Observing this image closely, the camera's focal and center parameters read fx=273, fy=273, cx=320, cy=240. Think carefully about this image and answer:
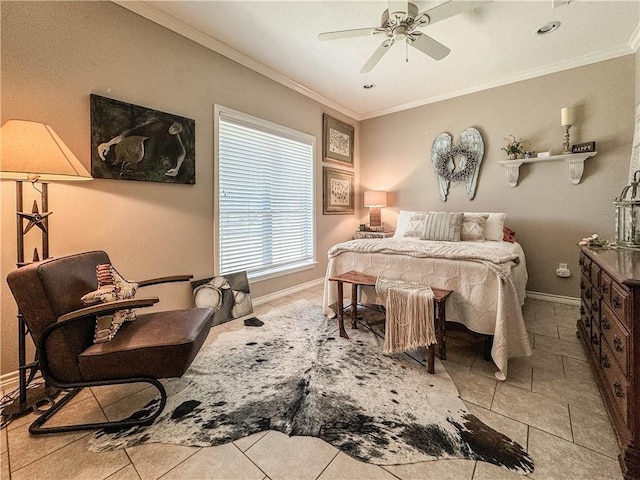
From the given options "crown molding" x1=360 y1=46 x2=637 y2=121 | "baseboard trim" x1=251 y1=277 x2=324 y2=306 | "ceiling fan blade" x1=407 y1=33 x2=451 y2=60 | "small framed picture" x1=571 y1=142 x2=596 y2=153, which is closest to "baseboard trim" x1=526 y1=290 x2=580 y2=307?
"small framed picture" x1=571 y1=142 x2=596 y2=153

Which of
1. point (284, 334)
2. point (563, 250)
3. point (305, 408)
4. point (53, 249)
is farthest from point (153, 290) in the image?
point (563, 250)

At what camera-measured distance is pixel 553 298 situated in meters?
3.45

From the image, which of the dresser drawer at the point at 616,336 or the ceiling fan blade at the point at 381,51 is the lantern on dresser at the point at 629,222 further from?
the ceiling fan blade at the point at 381,51

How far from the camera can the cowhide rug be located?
4.33 feet

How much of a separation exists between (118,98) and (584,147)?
474 centimetres

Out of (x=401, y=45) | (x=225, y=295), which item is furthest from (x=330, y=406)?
(x=401, y=45)

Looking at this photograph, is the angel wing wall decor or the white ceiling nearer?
the white ceiling

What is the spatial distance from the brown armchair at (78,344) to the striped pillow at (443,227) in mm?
2849

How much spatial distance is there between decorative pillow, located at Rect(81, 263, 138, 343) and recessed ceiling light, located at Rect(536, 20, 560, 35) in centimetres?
420

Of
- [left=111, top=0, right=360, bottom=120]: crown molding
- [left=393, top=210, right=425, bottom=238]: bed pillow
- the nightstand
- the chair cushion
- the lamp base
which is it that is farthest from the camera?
the lamp base

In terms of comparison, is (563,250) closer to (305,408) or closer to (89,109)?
(305,408)

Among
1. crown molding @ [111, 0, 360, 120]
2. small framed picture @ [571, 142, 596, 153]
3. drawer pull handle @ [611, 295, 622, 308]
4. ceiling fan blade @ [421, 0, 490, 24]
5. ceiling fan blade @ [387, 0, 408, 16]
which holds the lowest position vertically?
drawer pull handle @ [611, 295, 622, 308]

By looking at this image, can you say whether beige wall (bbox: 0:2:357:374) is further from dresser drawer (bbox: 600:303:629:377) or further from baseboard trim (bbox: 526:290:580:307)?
baseboard trim (bbox: 526:290:580:307)

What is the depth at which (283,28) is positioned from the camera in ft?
8.61
